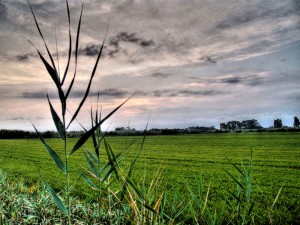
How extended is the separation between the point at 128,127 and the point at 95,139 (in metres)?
0.20

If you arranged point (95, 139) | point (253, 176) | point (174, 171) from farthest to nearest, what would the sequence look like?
point (174, 171) < point (253, 176) < point (95, 139)

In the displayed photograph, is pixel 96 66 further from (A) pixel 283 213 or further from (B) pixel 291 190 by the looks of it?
(B) pixel 291 190

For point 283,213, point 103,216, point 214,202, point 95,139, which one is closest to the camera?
point 95,139

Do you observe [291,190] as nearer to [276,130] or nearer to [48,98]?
[48,98]

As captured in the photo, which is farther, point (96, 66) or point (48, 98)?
point (48, 98)

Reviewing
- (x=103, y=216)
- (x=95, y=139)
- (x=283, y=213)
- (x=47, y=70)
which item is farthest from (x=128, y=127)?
(x=283, y=213)

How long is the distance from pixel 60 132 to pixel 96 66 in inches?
13.9

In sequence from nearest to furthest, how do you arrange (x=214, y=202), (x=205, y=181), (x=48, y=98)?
(x=48, y=98) → (x=214, y=202) → (x=205, y=181)

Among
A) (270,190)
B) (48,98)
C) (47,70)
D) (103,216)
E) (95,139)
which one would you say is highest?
(47,70)

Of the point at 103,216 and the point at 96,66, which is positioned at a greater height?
the point at 96,66

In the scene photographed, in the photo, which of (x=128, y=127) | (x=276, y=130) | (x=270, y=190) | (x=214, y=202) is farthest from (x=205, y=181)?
(x=276, y=130)

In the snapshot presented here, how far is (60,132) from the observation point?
1.42m

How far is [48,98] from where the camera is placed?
1.47 meters

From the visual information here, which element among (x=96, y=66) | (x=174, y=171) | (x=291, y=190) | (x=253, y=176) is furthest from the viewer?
(x=174, y=171)
